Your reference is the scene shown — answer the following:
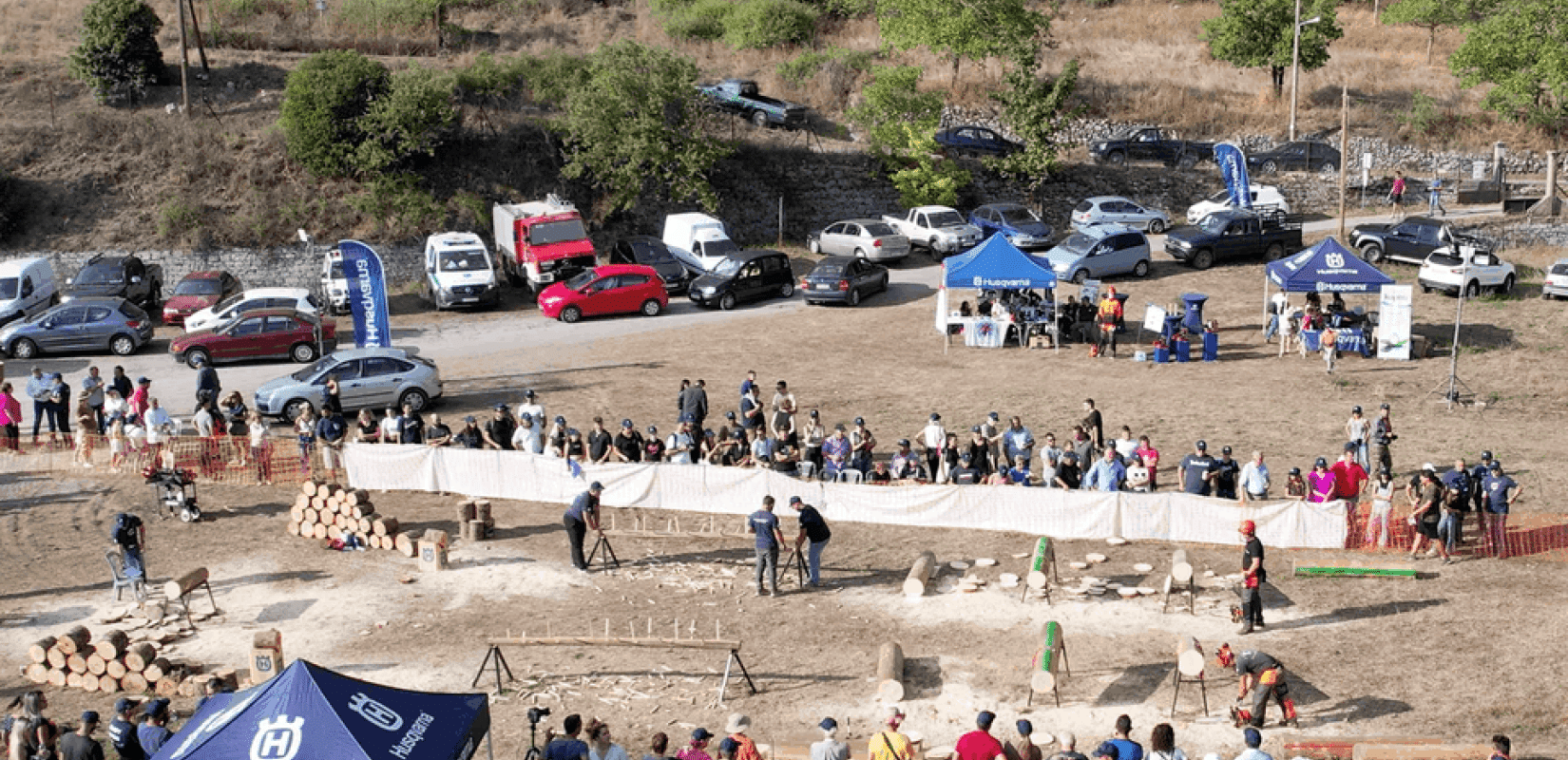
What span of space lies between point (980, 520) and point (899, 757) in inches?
325

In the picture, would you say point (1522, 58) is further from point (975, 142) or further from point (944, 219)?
point (944, 219)

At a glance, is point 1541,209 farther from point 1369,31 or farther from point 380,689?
point 380,689

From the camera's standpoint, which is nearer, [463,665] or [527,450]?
[463,665]

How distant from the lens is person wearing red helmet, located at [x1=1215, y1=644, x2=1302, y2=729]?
15.2 m

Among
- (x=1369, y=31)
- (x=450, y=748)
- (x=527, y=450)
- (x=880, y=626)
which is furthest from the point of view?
(x=1369, y=31)

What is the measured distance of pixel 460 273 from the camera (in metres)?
35.2

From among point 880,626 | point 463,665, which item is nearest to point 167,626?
point 463,665

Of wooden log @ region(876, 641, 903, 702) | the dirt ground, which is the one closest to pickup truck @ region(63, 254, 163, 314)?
the dirt ground

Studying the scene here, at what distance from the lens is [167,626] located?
18.6 meters

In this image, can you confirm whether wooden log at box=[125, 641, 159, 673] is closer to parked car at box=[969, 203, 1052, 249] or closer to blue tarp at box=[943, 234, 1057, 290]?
blue tarp at box=[943, 234, 1057, 290]

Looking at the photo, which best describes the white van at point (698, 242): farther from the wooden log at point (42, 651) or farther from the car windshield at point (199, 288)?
the wooden log at point (42, 651)

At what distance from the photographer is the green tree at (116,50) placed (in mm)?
41562

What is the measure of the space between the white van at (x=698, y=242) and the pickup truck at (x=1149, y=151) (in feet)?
50.5

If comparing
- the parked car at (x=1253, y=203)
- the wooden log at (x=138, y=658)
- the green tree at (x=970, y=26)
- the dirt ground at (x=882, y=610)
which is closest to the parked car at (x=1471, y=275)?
the dirt ground at (x=882, y=610)
